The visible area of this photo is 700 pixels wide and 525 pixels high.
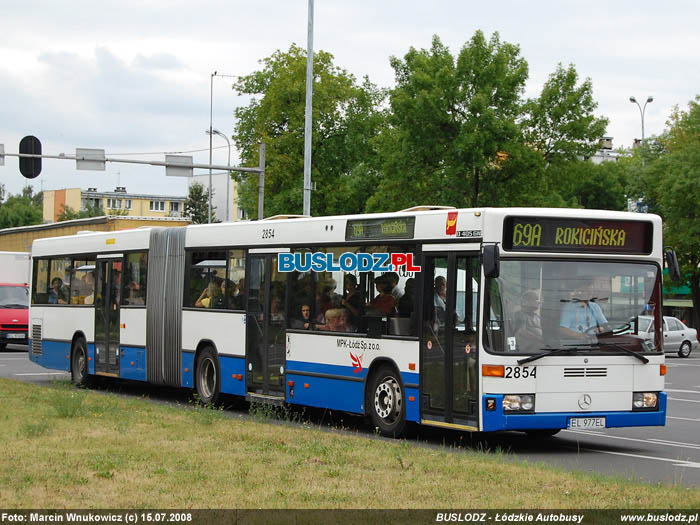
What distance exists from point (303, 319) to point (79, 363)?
829cm

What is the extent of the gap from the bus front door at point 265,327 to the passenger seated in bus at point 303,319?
36cm

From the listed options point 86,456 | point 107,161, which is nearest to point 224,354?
point 86,456

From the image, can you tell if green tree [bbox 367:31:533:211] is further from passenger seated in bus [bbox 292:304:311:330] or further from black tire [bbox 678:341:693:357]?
passenger seated in bus [bbox 292:304:311:330]

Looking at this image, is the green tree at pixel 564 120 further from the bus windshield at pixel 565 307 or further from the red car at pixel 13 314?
the bus windshield at pixel 565 307

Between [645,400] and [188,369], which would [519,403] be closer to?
[645,400]

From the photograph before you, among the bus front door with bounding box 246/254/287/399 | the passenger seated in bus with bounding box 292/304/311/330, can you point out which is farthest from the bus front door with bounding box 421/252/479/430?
the bus front door with bounding box 246/254/287/399

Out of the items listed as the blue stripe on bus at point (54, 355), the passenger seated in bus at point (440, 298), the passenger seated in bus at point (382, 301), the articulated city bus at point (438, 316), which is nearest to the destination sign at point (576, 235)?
the articulated city bus at point (438, 316)

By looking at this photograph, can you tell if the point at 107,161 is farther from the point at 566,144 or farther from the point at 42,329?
the point at 566,144

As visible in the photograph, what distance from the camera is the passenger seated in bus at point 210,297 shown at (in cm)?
1893

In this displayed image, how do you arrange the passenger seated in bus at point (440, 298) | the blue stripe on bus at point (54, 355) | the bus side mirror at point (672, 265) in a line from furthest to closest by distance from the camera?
the blue stripe on bus at point (54, 355), the passenger seated in bus at point (440, 298), the bus side mirror at point (672, 265)

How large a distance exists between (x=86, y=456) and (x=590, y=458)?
18.2 ft

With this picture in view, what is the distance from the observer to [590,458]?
13.1 meters

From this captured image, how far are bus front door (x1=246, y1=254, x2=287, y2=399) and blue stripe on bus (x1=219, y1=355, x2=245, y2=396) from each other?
0.18 metres

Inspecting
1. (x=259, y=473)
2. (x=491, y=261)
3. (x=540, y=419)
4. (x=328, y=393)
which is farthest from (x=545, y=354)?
(x=259, y=473)
